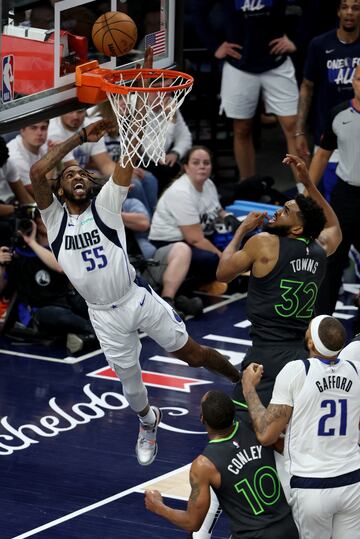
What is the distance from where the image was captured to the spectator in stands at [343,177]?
35.6ft

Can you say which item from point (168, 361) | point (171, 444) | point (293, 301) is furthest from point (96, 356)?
point (293, 301)

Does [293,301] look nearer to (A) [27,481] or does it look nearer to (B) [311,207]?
(B) [311,207]

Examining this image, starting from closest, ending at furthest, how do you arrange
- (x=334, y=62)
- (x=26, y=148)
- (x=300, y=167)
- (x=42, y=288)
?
(x=300, y=167)
(x=42, y=288)
(x=26, y=148)
(x=334, y=62)

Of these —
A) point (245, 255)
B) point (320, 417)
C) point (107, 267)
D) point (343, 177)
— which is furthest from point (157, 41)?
point (320, 417)

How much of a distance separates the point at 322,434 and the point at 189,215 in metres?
6.16

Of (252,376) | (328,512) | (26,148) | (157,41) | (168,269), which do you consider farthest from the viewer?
(26,148)

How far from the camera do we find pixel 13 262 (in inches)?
463

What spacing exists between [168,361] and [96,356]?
67cm

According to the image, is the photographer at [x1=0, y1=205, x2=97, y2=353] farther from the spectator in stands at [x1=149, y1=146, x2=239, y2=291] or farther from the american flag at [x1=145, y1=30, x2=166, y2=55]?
the american flag at [x1=145, y1=30, x2=166, y2=55]

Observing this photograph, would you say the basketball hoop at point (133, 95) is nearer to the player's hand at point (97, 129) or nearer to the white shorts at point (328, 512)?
the player's hand at point (97, 129)

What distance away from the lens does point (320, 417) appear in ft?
22.1

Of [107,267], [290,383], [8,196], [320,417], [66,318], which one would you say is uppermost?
[290,383]

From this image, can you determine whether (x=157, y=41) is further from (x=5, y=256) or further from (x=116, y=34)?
(x=5, y=256)

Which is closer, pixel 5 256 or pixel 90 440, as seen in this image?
pixel 90 440
